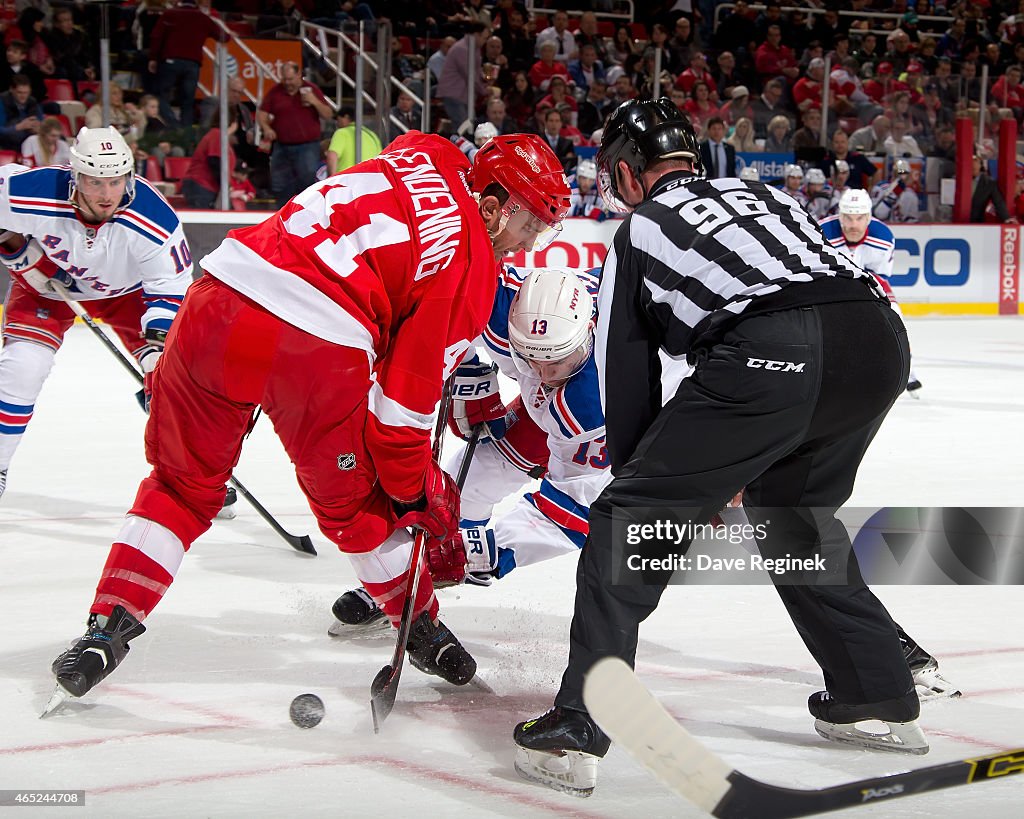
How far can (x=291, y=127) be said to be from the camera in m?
9.62

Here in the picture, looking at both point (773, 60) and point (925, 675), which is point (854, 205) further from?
point (773, 60)

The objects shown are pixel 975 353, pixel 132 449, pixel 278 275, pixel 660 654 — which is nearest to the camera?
pixel 278 275

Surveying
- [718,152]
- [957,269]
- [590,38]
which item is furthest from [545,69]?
[957,269]

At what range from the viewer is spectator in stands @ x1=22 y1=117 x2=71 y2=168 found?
873cm

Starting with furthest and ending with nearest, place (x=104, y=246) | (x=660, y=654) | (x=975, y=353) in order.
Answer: (x=975, y=353)
(x=104, y=246)
(x=660, y=654)

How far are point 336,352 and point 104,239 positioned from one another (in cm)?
221

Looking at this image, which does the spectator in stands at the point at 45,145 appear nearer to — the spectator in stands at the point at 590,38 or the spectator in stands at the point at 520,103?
the spectator in stands at the point at 520,103

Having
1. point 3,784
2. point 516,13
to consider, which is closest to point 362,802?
point 3,784

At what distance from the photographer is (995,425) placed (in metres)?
6.32

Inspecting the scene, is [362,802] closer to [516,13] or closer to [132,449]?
[132,449]

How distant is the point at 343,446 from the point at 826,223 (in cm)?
581

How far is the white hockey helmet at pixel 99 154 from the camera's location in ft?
13.5

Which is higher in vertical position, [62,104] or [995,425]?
[62,104]

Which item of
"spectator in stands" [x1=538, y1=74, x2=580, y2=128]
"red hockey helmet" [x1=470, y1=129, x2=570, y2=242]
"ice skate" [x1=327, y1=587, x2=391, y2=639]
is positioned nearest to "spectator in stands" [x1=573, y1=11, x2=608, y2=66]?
"spectator in stands" [x1=538, y1=74, x2=580, y2=128]
